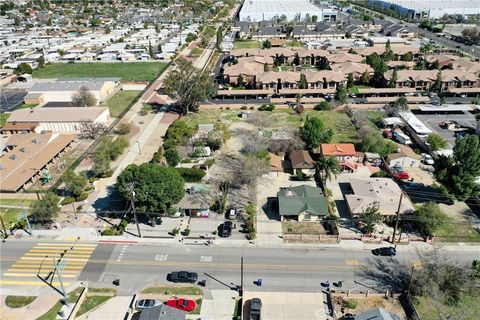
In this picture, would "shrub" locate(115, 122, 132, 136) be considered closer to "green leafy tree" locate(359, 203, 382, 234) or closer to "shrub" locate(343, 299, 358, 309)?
"green leafy tree" locate(359, 203, 382, 234)

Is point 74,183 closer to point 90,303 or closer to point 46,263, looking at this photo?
point 46,263

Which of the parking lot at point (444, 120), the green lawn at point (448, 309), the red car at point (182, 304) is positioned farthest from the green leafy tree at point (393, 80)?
the red car at point (182, 304)

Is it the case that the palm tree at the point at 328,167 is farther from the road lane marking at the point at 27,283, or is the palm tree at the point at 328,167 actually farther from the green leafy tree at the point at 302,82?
the green leafy tree at the point at 302,82

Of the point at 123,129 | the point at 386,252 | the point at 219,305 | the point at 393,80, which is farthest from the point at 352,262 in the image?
the point at 393,80

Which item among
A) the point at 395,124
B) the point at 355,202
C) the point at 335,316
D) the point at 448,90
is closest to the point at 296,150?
the point at 355,202

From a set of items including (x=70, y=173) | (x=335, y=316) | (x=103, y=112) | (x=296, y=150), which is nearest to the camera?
(x=335, y=316)

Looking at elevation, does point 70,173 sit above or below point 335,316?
above

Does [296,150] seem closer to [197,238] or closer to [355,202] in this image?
[355,202]
